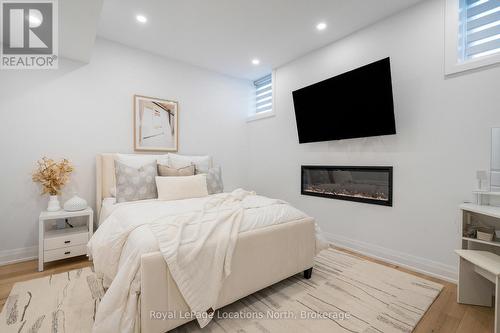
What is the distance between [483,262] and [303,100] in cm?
254

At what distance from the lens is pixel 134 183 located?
2566mm

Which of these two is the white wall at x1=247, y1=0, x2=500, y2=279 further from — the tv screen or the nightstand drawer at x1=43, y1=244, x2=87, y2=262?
the nightstand drawer at x1=43, y1=244, x2=87, y2=262

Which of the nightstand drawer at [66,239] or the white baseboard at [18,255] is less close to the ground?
the nightstand drawer at [66,239]

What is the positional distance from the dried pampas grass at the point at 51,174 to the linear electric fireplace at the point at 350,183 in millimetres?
3167

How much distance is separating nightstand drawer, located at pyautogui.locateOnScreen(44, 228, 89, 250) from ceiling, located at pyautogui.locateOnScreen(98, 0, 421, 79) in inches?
97.8

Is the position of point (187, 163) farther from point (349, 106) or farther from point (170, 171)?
point (349, 106)

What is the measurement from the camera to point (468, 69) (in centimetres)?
206

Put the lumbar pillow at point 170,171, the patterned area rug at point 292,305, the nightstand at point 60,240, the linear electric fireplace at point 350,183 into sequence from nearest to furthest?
the patterned area rug at point 292,305, the nightstand at point 60,240, the linear electric fireplace at point 350,183, the lumbar pillow at point 170,171

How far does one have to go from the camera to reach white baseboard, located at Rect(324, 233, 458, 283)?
2.19 m

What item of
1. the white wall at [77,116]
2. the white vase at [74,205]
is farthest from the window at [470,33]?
the white vase at [74,205]

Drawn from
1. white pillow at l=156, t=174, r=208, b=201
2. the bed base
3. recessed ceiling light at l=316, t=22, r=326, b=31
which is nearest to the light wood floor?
the bed base

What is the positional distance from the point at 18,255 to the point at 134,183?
1544mm

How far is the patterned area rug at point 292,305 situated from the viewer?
154 centimetres

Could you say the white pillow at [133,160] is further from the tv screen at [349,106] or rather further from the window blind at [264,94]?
the window blind at [264,94]
